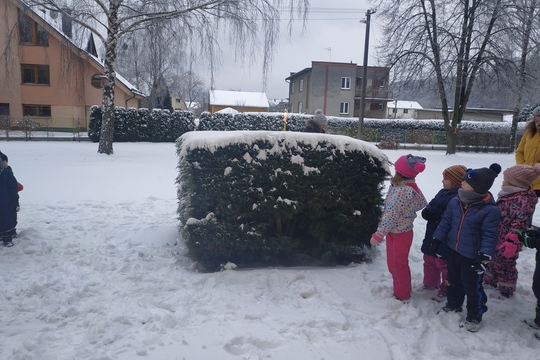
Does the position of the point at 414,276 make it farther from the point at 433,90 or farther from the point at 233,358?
the point at 433,90

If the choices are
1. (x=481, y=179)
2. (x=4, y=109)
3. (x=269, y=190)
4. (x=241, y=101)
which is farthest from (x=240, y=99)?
(x=481, y=179)

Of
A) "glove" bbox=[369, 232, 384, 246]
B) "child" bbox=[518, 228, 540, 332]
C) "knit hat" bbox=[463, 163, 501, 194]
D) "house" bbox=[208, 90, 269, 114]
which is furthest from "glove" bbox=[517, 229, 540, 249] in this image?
"house" bbox=[208, 90, 269, 114]

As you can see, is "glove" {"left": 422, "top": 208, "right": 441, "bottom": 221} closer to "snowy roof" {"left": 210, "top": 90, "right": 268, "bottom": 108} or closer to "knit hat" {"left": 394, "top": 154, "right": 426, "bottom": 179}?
"knit hat" {"left": 394, "top": 154, "right": 426, "bottom": 179}

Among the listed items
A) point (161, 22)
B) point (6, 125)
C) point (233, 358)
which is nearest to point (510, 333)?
point (233, 358)

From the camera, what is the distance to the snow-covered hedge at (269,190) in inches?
170

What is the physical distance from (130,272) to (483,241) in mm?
3566

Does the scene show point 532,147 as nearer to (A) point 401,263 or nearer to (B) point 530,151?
(B) point 530,151

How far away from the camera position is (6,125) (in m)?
25.4

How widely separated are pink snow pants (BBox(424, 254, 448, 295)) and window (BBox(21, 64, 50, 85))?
34.6m

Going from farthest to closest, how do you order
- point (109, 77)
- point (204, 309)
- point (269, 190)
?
1. point (109, 77)
2. point (269, 190)
3. point (204, 309)

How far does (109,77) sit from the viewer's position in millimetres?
14930

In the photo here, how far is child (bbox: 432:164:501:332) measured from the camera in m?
3.29

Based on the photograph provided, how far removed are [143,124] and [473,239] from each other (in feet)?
81.5

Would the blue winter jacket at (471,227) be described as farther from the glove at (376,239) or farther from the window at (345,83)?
the window at (345,83)
